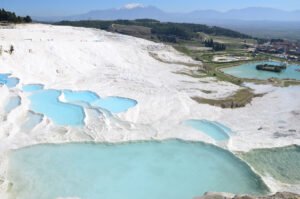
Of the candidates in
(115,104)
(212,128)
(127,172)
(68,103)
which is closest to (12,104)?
(68,103)

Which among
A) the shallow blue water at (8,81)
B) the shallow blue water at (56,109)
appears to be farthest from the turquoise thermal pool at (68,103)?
the shallow blue water at (8,81)

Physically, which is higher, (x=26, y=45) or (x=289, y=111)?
(x=26, y=45)

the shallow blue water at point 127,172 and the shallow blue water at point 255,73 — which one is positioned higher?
the shallow blue water at point 255,73

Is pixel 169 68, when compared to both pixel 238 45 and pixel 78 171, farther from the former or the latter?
pixel 238 45

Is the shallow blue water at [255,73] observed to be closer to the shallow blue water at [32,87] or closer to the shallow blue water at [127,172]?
the shallow blue water at [32,87]

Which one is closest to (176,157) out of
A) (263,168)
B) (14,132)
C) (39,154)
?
(263,168)
